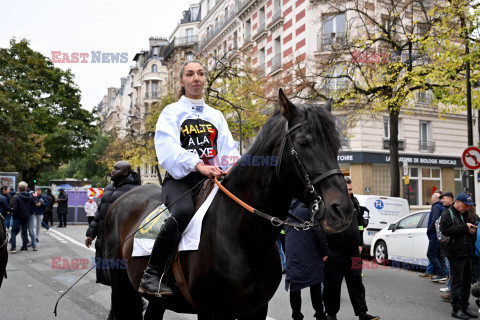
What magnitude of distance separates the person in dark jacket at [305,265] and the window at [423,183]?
1037 inches

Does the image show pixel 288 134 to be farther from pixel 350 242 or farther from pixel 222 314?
pixel 350 242

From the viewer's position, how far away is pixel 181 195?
3.70 metres

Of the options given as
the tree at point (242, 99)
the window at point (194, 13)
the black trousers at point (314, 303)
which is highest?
the window at point (194, 13)

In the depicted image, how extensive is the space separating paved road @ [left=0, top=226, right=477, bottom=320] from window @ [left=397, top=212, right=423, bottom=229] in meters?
1.35

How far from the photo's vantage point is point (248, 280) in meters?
3.25

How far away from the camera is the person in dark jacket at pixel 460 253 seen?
7.96m

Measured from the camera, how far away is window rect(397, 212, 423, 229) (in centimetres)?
1374

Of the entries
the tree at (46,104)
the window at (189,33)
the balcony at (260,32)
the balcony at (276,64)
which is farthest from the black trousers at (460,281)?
the window at (189,33)

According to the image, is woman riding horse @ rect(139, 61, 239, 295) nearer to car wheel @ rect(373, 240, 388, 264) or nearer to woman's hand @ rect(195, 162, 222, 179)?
woman's hand @ rect(195, 162, 222, 179)

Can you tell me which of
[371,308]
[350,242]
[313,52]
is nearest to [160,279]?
[350,242]

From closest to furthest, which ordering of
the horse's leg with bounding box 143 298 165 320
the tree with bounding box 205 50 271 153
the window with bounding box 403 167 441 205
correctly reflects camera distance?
the horse's leg with bounding box 143 298 165 320 < the tree with bounding box 205 50 271 153 < the window with bounding box 403 167 441 205

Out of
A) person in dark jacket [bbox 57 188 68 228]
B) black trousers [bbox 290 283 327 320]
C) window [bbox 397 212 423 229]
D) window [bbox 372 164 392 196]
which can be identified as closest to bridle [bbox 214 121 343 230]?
black trousers [bbox 290 283 327 320]

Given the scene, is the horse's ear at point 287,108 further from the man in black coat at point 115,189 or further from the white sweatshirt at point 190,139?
the man in black coat at point 115,189

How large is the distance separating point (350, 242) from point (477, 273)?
345cm
